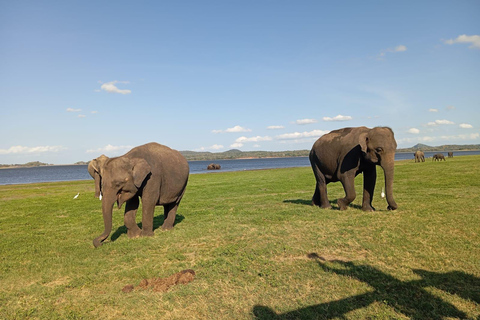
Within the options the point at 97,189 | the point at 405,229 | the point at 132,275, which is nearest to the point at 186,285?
the point at 132,275

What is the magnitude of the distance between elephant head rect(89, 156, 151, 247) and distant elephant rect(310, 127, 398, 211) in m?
7.92

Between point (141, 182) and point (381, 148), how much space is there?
894 cm

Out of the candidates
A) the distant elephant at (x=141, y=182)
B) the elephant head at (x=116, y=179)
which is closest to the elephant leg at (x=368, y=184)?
the distant elephant at (x=141, y=182)

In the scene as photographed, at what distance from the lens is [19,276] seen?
7.76 meters

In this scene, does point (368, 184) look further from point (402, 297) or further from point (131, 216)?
point (131, 216)

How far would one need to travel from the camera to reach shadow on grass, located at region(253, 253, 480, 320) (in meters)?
5.00

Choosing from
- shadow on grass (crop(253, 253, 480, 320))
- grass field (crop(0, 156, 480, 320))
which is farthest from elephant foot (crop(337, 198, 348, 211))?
shadow on grass (crop(253, 253, 480, 320))

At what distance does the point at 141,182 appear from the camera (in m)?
9.78

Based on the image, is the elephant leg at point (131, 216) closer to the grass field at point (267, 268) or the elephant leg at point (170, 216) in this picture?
the grass field at point (267, 268)

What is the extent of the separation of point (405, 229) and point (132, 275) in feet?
27.6

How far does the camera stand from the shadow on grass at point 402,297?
500cm

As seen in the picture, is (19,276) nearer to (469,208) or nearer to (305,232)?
(305,232)

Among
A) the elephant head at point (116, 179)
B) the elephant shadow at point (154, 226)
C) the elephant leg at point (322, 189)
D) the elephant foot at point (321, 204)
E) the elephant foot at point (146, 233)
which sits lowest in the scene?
the elephant shadow at point (154, 226)

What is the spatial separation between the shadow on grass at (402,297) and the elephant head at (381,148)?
18.8 ft
